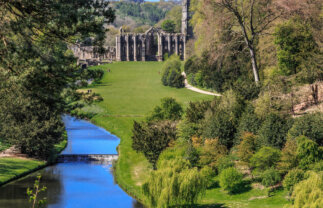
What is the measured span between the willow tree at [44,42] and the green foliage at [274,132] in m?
19.3

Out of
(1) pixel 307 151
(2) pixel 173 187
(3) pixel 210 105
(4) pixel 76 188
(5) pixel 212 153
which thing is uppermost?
(3) pixel 210 105

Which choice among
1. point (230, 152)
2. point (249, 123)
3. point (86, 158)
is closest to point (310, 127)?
point (249, 123)

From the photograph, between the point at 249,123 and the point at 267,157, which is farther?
the point at 249,123

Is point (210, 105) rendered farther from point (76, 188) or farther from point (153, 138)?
point (76, 188)

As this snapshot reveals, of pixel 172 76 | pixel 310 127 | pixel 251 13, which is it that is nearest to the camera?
pixel 310 127

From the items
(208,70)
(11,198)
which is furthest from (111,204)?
(208,70)

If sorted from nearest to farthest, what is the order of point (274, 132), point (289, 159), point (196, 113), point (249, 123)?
1. point (289, 159)
2. point (274, 132)
3. point (249, 123)
4. point (196, 113)

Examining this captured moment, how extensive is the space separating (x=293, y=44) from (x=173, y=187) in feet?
67.2

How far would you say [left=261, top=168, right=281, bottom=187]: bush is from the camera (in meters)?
36.8

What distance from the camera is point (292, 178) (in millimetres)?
35406

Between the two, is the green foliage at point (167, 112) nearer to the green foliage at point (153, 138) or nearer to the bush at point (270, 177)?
the green foliage at point (153, 138)

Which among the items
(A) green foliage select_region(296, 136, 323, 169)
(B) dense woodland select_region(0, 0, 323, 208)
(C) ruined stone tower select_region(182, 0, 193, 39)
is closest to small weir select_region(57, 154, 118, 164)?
(B) dense woodland select_region(0, 0, 323, 208)

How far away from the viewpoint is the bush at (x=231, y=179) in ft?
127

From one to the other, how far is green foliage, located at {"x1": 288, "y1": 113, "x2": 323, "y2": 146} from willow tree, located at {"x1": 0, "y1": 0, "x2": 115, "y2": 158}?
63.2ft
